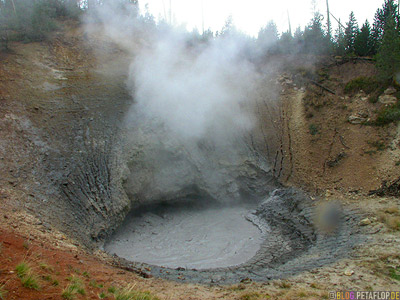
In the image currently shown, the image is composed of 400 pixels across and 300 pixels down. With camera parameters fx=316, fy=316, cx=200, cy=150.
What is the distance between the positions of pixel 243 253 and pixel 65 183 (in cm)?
575

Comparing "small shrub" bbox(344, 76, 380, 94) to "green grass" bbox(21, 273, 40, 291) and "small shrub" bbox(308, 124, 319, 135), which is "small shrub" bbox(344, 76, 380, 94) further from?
"green grass" bbox(21, 273, 40, 291)

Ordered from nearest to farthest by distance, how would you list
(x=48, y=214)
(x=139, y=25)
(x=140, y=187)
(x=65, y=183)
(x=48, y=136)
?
(x=48, y=214) < (x=65, y=183) < (x=48, y=136) < (x=140, y=187) < (x=139, y=25)

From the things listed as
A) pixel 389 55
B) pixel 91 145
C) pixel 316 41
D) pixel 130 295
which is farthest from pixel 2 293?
pixel 316 41

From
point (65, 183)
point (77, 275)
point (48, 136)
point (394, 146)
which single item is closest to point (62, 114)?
point (48, 136)

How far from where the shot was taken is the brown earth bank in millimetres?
5863

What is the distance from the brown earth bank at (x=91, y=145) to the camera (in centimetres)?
586

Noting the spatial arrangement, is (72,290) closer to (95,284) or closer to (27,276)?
(27,276)

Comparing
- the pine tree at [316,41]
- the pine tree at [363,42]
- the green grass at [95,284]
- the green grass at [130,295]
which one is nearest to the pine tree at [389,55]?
the pine tree at [363,42]

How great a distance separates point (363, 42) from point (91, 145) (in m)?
16.1

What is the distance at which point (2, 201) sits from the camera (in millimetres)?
7586

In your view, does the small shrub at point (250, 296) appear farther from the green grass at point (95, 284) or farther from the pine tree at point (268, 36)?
the pine tree at point (268, 36)

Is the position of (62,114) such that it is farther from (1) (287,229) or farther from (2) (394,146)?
(2) (394,146)

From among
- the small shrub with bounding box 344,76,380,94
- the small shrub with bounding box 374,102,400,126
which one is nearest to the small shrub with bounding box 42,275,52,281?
the small shrub with bounding box 374,102,400,126

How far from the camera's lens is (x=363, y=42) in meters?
18.1
